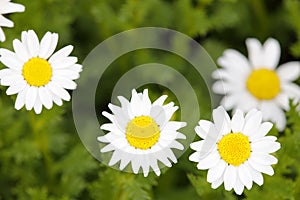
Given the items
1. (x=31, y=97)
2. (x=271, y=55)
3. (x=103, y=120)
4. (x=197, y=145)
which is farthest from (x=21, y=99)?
(x=271, y=55)

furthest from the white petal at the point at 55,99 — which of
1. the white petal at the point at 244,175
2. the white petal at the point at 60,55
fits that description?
the white petal at the point at 244,175

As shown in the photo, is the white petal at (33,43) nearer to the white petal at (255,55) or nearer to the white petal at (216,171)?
the white petal at (216,171)

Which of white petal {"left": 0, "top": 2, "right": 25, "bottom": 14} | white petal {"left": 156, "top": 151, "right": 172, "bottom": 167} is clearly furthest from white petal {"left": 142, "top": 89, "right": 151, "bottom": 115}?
white petal {"left": 0, "top": 2, "right": 25, "bottom": 14}

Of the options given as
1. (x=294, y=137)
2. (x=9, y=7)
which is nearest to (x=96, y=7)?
(x=9, y=7)

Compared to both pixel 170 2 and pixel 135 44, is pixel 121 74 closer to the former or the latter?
pixel 135 44

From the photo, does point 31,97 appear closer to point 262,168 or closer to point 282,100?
point 262,168
